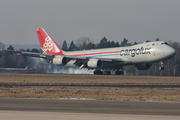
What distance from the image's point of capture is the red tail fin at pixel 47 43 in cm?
7660

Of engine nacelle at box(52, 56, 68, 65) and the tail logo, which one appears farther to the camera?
the tail logo

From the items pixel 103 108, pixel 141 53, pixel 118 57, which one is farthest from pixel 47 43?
pixel 103 108

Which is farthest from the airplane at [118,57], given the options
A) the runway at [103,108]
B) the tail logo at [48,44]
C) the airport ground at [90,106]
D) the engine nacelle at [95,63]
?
the runway at [103,108]

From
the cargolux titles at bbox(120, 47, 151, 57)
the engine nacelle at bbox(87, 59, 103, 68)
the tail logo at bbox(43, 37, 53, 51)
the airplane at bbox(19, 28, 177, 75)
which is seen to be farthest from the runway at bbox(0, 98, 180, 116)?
the tail logo at bbox(43, 37, 53, 51)

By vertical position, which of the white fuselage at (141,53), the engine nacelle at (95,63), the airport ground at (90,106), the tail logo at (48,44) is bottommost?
the airport ground at (90,106)

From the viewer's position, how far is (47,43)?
77688mm

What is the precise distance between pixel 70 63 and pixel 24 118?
59.2 metres

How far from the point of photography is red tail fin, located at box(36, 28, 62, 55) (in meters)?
76.6

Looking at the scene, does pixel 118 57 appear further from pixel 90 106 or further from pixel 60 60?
pixel 90 106

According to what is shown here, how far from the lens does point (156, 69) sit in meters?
111

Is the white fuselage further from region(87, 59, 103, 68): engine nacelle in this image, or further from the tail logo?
the tail logo

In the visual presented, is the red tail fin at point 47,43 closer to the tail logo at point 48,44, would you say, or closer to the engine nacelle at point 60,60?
the tail logo at point 48,44

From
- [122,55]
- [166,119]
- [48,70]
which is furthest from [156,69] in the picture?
[166,119]

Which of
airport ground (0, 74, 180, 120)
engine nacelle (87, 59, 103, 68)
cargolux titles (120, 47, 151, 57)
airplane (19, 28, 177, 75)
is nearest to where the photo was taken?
airport ground (0, 74, 180, 120)
